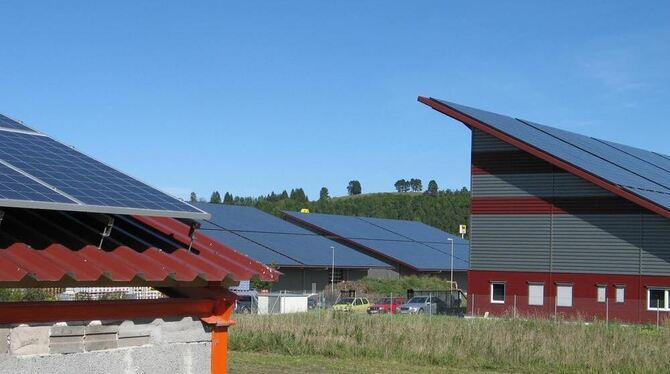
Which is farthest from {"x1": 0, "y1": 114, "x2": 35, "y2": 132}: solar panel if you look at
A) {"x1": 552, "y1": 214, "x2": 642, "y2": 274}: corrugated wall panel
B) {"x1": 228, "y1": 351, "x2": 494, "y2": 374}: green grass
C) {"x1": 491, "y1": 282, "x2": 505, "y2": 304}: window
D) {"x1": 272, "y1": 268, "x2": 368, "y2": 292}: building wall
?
{"x1": 272, "y1": 268, "x2": 368, "y2": 292}: building wall

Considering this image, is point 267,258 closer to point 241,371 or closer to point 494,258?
point 494,258

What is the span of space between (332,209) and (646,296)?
430 feet

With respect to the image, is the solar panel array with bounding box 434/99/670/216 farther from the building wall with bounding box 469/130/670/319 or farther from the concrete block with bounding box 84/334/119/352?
the concrete block with bounding box 84/334/119/352

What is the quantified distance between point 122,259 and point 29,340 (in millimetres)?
1127

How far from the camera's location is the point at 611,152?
5175 cm

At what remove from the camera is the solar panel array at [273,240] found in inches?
2420

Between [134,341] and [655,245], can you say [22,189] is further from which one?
A: [655,245]

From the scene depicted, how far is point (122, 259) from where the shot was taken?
28.9ft

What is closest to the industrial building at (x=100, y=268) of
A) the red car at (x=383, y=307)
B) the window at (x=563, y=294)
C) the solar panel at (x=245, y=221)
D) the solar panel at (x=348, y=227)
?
the window at (x=563, y=294)

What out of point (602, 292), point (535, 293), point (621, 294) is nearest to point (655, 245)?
point (621, 294)

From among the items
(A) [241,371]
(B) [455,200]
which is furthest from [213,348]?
(B) [455,200]

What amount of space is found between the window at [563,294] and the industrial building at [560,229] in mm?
47

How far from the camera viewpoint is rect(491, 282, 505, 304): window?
45438 millimetres

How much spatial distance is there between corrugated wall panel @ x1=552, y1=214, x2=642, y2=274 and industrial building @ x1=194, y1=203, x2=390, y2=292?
2000 cm
